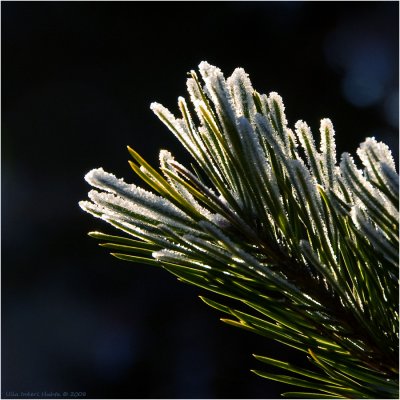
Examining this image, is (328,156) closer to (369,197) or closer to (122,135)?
(369,197)

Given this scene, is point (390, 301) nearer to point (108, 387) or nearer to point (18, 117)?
point (108, 387)

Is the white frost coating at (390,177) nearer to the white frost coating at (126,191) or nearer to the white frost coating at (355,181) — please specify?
the white frost coating at (355,181)

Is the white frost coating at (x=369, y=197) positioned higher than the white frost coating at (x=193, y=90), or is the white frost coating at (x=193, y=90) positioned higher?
the white frost coating at (x=193, y=90)

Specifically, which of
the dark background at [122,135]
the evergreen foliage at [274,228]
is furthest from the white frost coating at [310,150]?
the dark background at [122,135]

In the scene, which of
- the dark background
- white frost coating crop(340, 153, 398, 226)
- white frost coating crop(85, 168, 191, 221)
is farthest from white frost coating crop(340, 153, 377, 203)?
the dark background

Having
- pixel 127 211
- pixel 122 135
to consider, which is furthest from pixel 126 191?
pixel 122 135

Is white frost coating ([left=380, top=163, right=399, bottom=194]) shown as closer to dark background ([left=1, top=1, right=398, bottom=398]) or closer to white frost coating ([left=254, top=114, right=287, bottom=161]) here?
white frost coating ([left=254, top=114, right=287, bottom=161])

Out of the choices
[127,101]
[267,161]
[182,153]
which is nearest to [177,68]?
[127,101]
